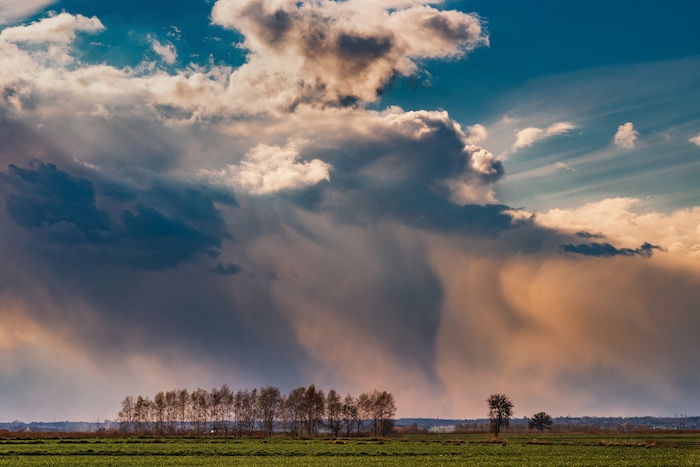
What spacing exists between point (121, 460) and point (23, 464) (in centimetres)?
1105

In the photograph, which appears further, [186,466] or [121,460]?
[121,460]

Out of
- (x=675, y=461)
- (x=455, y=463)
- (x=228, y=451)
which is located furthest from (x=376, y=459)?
(x=675, y=461)

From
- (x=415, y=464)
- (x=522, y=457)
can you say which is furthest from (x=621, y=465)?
(x=415, y=464)

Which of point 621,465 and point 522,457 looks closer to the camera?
point 621,465

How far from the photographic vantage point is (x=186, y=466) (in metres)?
68.6

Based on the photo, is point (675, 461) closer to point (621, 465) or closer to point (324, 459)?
point (621, 465)

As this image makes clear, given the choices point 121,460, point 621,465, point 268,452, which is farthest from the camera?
point 268,452

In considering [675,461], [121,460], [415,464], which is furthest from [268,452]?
[675,461]

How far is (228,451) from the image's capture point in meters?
94.6

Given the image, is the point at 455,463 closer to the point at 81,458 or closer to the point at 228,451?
the point at 228,451

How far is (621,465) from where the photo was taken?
218ft

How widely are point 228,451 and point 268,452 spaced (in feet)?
21.5

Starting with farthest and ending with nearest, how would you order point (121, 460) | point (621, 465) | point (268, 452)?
point (268, 452) < point (121, 460) < point (621, 465)

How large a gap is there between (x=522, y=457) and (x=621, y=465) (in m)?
15.7
